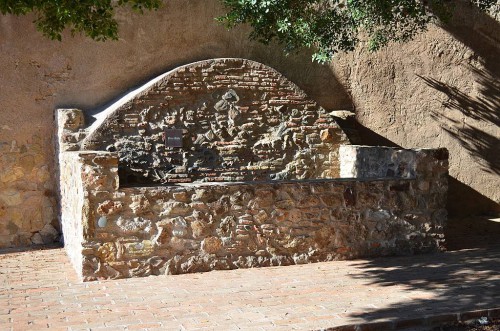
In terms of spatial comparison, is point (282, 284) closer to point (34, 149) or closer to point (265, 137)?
point (265, 137)

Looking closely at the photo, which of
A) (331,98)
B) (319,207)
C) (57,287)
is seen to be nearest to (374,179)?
(319,207)

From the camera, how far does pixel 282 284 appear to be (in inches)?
255

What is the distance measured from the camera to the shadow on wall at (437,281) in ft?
17.8

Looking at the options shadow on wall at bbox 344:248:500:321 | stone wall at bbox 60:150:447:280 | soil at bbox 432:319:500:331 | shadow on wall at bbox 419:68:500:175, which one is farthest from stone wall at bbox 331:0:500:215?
soil at bbox 432:319:500:331

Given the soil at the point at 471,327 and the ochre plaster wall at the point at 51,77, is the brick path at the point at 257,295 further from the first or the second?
the ochre plaster wall at the point at 51,77

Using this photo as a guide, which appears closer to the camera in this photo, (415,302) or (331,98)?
(415,302)

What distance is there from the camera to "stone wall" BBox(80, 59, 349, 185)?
9062 millimetres

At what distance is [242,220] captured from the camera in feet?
23.7

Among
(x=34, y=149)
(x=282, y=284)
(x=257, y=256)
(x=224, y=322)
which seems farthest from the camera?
(x=34, y=149)

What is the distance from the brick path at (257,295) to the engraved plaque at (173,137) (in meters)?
2.53

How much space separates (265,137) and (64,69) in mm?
3252

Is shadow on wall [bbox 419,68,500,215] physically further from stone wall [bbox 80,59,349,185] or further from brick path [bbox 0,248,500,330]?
brick path [bbox 0,248,500,330]

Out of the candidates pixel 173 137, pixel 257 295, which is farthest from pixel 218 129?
→ pixel 257 295

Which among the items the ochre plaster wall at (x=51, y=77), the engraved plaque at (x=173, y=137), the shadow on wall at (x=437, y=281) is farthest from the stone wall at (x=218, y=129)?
the shadow on wall at (x=437, y=281)
